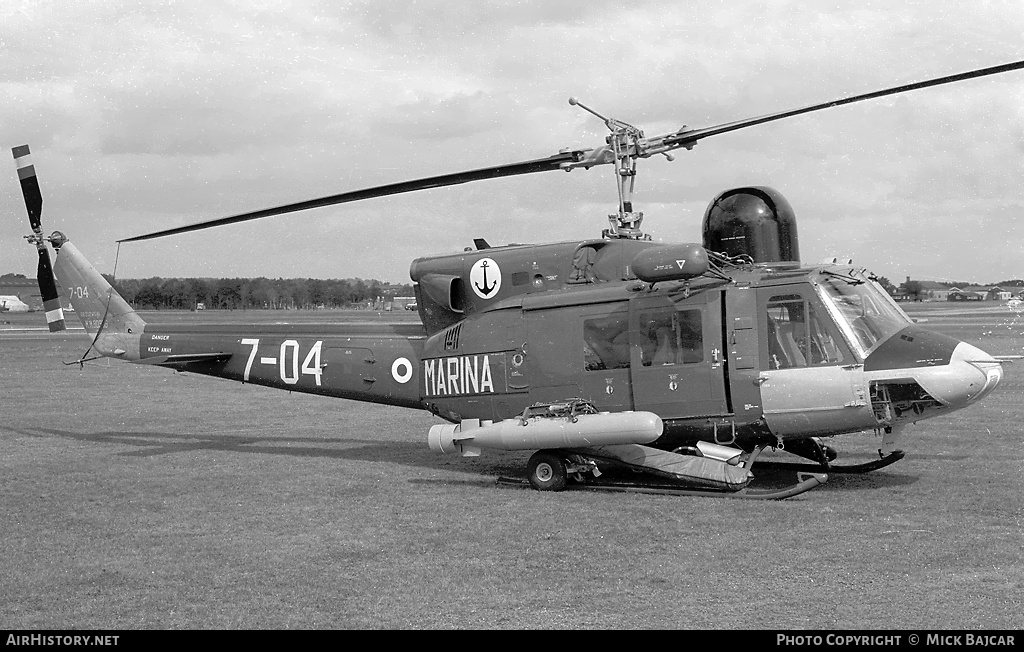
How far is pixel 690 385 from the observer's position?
1089cm

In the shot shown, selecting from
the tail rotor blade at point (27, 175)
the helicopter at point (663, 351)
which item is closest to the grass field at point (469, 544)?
the helicopter at point (663, 351)

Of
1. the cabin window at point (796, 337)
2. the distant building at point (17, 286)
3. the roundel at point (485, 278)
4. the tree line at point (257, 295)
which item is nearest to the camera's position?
the cabin window at point (796, 337)

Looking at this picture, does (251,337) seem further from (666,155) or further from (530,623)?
(530,623)

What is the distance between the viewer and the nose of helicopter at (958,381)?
982cm

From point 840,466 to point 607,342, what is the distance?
3316 mm

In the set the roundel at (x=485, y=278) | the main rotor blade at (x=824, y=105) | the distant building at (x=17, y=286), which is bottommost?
the roundel at (x=485, y=278)

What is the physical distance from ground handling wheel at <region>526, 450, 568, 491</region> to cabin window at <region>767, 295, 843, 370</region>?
8.90 ft

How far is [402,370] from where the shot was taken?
1348 centimetres

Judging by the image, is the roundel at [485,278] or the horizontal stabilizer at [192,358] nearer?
the roundel at [485,278]

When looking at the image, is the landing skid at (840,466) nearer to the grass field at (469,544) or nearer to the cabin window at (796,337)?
the grass field at (469,544)

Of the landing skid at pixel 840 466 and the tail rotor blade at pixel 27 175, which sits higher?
the tail rotor blade at pixel 27 175

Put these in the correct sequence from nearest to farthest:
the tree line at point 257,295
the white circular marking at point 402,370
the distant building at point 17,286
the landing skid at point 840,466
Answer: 1. the landing skid at point 840,466
2. the white circular marking at point 402,370
3. the tree line at point 257,295
4. the distant building at point 17,286

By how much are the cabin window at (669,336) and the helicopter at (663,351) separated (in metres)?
0.02

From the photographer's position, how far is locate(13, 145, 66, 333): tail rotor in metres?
15.9
